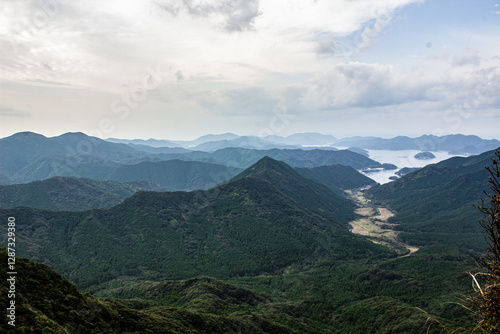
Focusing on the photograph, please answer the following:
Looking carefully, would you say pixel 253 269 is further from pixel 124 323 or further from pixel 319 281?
pixel 124 323

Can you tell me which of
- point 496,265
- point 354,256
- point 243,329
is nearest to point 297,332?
point 243,329

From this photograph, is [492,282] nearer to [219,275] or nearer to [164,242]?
[219,275]
